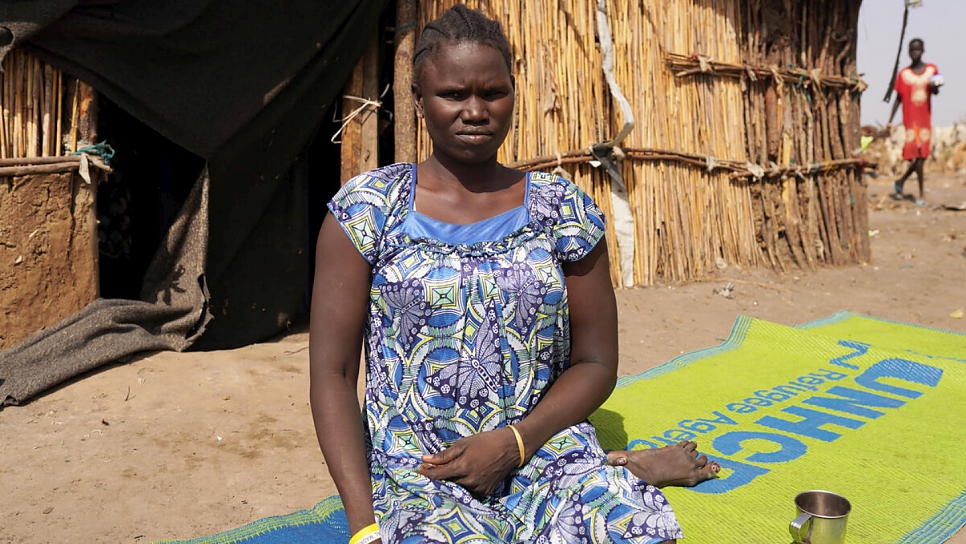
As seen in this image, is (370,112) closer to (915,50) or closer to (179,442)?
(179,442)

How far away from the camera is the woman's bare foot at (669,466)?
2678mm

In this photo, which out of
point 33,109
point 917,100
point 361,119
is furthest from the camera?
point 917,100

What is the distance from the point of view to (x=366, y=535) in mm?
1760

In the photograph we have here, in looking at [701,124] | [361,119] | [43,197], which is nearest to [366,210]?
[43,197]

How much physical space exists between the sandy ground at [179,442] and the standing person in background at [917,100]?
7166 mm

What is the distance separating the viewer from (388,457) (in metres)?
1.97

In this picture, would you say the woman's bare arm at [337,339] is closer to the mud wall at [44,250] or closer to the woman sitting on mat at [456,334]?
the woman sitting on mat at [456,334]

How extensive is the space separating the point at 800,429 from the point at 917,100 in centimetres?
924

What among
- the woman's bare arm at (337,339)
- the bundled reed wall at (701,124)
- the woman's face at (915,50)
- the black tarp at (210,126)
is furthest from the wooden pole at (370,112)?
the woman's face at (915,50)

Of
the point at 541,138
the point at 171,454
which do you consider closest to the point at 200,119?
the point at 171,454

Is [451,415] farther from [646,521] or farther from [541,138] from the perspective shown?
[541,138]

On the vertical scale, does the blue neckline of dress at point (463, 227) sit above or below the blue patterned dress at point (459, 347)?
above

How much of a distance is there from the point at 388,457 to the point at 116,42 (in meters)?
2.70

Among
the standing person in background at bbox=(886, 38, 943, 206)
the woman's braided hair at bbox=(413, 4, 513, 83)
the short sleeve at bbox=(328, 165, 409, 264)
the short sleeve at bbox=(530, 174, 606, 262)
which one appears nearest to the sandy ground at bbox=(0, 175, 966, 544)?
A: the short sleeve at bbox=(328, 165, 409, 264)
